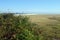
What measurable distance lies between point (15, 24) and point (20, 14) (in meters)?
1.38

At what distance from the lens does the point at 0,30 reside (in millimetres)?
14156

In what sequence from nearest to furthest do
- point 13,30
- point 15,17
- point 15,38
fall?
1. point 15,38
2. point 13,30
3. point 15,17

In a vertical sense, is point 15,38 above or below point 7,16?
below

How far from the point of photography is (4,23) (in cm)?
1467

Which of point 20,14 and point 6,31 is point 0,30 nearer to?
point 6,31

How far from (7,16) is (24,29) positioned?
221 cm

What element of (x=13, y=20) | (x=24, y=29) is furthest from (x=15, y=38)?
(x=13, y=20)

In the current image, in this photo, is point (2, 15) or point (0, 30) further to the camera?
point (2, 15)

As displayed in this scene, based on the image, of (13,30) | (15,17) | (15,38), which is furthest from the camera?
(15,17)

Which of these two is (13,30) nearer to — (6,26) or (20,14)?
(6,26)

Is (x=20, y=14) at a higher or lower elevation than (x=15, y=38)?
higher

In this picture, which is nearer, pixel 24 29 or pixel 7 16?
pixel 24 29

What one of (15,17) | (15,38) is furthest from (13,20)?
(15,38)

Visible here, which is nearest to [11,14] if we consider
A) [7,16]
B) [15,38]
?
[7,16]
